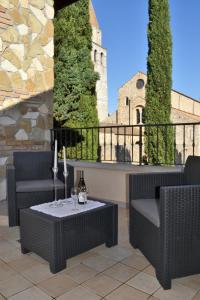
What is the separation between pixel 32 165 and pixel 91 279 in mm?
2014

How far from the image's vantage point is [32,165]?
3631mm

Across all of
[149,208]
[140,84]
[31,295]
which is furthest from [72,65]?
[140,84]

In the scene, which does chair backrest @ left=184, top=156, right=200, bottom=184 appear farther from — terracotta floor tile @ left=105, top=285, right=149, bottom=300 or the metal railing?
terracotta floor tile @ left=105, top=285, right=149, bottom=300

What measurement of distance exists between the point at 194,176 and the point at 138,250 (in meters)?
0.85

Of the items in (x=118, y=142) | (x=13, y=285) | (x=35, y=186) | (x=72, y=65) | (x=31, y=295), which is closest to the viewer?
(x=31, y=295)

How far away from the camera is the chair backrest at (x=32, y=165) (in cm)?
356

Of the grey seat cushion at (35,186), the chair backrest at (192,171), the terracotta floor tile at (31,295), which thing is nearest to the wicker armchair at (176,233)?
the chair backrest at (192,171)

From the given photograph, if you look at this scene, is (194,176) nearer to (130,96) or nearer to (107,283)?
(107,283)

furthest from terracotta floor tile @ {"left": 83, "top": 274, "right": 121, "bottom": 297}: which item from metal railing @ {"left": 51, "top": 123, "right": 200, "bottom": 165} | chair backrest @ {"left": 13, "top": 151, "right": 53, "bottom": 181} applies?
metal railing @ {"left": 51, "top": 123, "right": 200, "bottom": 165}

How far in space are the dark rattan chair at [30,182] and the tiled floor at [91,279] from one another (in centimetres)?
68

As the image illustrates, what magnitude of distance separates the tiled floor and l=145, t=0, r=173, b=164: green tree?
898 centimetres

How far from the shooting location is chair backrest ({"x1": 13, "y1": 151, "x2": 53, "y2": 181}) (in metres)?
3.56

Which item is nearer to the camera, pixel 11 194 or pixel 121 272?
pixel 121 272

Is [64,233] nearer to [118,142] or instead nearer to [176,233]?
[176,233]
